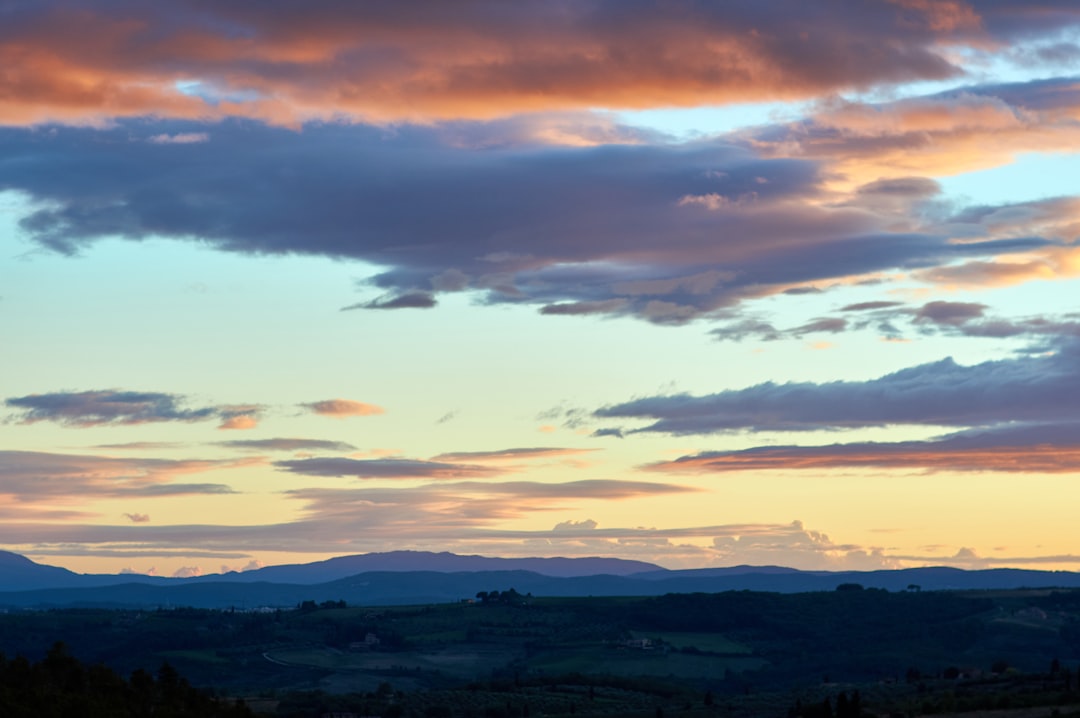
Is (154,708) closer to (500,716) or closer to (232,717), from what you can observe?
(232,717)

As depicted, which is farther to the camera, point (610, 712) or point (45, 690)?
point (610, 712)

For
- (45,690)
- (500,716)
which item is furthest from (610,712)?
(45,690)

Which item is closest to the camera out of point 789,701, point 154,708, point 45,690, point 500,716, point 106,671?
point 45,690

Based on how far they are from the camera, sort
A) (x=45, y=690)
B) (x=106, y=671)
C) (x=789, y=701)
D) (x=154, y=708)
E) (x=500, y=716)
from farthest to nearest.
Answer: (x=500, y=716) → (x=789, y=701) → (x=106, y=671) → (x=154, y=708) → (x=45, y=690)

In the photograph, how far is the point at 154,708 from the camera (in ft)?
414

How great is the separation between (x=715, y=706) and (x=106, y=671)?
3074 inches

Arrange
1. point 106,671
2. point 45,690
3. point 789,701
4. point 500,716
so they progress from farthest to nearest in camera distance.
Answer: point 500,716
point 789,701
point 106,671
point 45,690

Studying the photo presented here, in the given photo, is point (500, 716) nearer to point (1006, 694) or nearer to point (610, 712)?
point (610, 712)

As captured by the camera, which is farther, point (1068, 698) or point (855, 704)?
point (1068, 698)

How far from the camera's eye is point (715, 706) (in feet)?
613

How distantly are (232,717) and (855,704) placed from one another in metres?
50.4

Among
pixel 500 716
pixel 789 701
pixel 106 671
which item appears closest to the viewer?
pixel 106 671

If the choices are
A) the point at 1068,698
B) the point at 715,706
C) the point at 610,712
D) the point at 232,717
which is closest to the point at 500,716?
the point at 610,712

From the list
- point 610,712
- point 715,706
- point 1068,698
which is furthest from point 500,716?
point 1068,698
